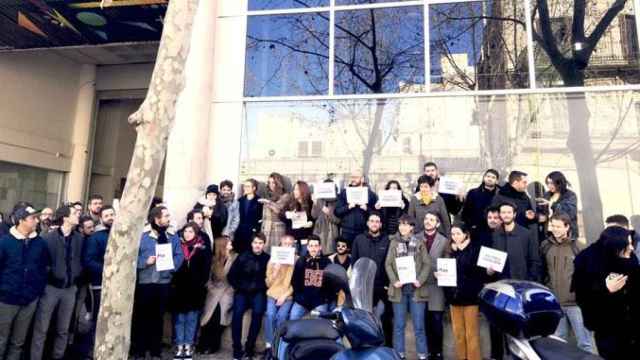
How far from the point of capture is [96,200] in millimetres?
7941

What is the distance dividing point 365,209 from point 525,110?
3.87 metres

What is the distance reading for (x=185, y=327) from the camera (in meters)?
6.46

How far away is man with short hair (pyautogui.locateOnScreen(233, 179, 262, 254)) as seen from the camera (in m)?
7.46

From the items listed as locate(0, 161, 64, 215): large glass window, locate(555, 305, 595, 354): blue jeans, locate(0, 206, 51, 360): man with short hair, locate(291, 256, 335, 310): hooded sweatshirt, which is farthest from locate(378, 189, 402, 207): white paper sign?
locate(0, 161, 64, 215): large glass window

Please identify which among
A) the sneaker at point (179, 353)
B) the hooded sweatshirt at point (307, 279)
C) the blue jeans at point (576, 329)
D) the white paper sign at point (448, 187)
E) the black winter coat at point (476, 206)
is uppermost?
the white paper sign at point (448, 187)

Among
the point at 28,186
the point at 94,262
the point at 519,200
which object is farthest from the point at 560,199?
the point at 28,186

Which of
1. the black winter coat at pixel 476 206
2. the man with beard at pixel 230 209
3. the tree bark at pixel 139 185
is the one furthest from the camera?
the man with beard at pixel 230 209

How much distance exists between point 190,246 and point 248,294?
1.09m

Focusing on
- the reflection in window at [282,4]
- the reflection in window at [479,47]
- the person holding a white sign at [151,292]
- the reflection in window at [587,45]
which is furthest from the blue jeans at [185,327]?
the reflection in window at [587,45]

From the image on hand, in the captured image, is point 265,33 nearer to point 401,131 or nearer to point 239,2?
point 239,2

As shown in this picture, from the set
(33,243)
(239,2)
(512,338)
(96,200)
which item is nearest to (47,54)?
(239,2)

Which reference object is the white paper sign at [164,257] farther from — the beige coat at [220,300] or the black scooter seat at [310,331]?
the black scooter seat at [310,331]

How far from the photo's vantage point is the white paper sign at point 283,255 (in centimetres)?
668

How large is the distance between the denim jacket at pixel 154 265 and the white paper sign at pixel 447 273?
3494mm
